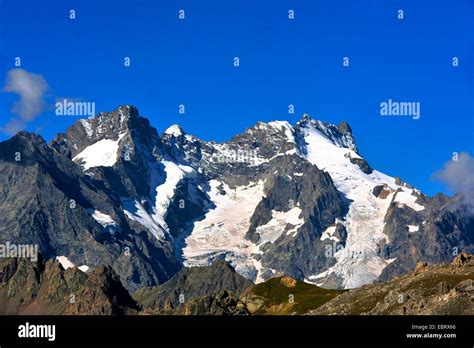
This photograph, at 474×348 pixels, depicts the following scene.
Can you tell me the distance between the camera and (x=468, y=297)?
5507 inches

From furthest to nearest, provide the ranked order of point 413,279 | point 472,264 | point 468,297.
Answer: point 472,264, point 413,279, point 468,297
